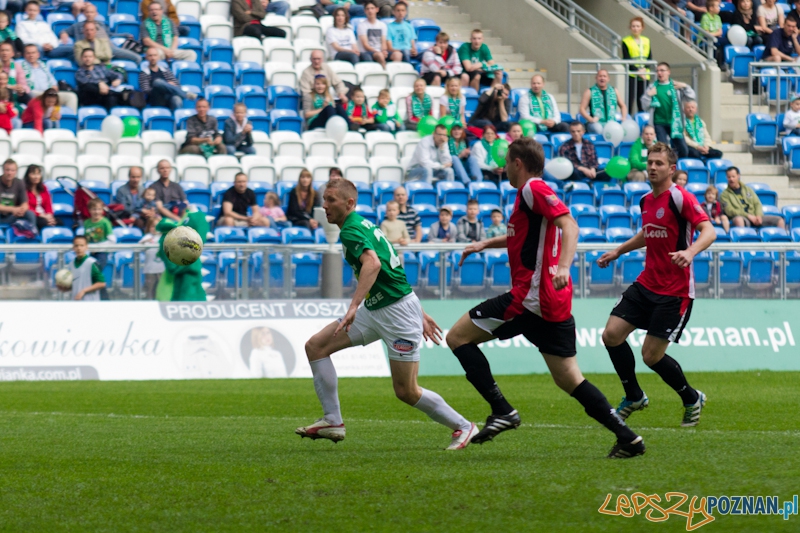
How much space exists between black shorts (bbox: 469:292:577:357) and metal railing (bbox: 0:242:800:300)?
834 centimetres

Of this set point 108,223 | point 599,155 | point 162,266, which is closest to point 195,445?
point 162,266

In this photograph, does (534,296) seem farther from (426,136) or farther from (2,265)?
(426,136)

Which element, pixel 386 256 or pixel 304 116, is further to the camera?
pixel 304 116

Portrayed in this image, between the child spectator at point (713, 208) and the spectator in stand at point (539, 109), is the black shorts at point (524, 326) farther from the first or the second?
the spectator in stand at point (539, 109)

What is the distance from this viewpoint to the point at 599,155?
22.3 metres

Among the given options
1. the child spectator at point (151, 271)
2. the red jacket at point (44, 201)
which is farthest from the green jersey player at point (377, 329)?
the red jacket at point (44, 201)

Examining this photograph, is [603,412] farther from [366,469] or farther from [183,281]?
[183,281]

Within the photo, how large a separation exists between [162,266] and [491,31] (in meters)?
13.9

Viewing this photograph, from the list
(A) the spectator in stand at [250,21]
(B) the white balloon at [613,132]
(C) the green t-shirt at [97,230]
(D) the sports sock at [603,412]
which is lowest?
(D) the sports sock at [603,412]

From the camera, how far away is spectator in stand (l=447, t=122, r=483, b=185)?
67.6 feet

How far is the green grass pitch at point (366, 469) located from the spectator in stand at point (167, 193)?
21.1 ft

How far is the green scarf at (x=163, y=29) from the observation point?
21.5 m

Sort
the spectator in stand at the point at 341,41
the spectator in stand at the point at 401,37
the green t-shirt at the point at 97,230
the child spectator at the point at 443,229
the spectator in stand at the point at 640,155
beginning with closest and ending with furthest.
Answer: the green t-shirt at the point at 97,230 → the child spectator at the point at 443,229 → the spectator in stand at the point at 640,155 → the spectator in stand at the point at 341,41 → the spectator in stand at the point at 401,37

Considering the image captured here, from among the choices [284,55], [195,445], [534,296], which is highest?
[284,55]
